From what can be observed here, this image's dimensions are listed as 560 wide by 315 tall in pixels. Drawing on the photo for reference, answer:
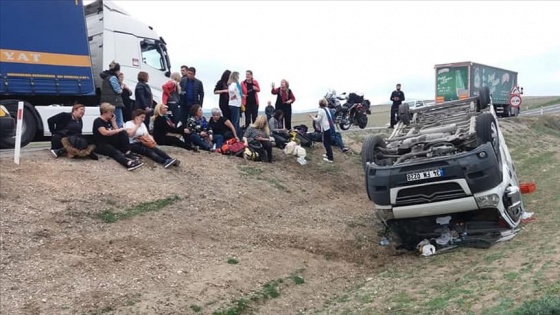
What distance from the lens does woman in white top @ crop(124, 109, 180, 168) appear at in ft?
34.9

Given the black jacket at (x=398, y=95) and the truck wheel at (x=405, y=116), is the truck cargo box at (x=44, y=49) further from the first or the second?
the black jacket at (x=398, y=95)

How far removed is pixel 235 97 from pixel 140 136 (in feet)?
10.8

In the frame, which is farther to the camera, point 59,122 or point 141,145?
point 141,145

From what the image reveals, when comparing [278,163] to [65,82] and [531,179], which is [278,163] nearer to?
[65,82]

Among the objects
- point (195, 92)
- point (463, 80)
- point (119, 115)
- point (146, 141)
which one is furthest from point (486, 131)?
point (463, 80)

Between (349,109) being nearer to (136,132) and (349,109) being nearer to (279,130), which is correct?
(279,130)

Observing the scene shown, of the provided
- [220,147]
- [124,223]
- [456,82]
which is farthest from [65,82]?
[456,82]

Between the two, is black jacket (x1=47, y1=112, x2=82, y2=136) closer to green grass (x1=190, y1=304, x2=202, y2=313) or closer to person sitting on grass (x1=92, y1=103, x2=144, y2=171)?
person sitting on grass (x1=92, y1=103, x2=144, y2=171)

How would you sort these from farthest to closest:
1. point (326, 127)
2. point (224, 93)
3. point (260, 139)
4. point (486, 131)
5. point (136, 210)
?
1. point (326, 127)
2. point (224, 93)
3. point (260, 139)
4. point (136, 210)
5. point (486, 131)

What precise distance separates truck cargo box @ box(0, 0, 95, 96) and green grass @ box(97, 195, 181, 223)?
16.2 feet

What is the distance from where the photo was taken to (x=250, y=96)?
1446cm

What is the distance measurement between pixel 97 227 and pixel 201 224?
1616 millimetres

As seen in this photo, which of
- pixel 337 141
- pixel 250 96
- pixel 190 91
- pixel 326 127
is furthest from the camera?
pixel 337 141

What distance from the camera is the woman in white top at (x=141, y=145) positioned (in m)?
10.6
